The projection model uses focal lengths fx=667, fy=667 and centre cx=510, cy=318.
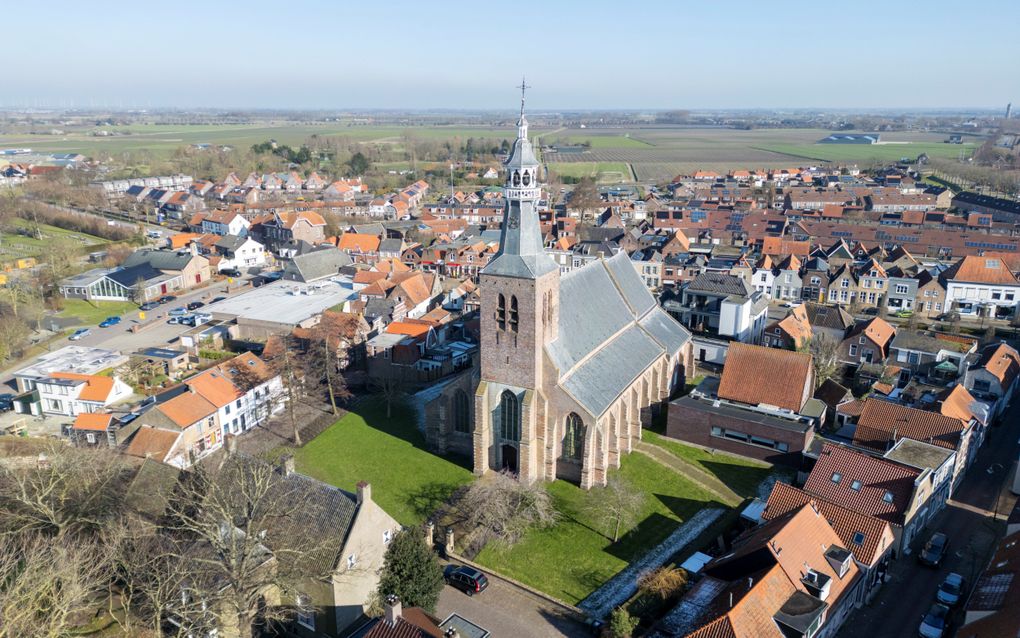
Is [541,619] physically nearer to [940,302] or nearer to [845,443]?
[845,443]

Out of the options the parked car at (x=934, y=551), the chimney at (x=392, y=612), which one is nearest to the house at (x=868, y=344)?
the parked car at (x=934, y=551)

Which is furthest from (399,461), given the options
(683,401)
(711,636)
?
(711,636)

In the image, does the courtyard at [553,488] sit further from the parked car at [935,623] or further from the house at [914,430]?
the parked car at [935,623]

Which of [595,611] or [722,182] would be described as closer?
[595,611]

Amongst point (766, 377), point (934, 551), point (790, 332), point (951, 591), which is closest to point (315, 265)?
point (790, 332)

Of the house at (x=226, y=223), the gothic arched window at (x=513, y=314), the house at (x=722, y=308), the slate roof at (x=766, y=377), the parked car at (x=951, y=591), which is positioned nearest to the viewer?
the parked car at (x=951, y=591)

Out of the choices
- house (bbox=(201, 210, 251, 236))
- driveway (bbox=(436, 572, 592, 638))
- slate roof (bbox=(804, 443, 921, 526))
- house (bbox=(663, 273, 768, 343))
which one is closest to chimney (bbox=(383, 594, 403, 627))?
driveway (bbox=(436, 572, 592, 638))
